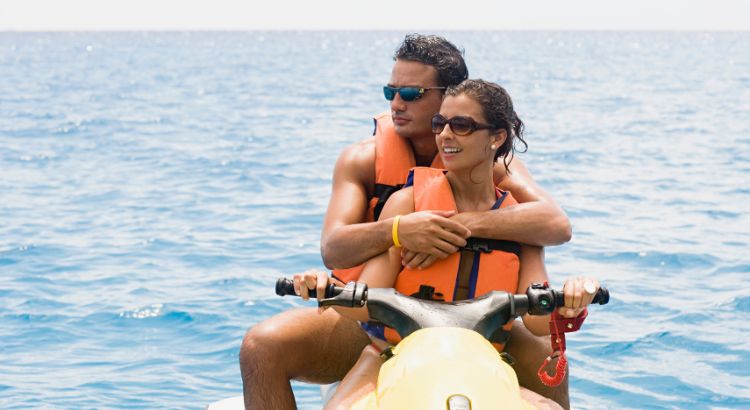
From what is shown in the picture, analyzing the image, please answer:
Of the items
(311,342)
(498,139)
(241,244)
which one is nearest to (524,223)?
(498,139)

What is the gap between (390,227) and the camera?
→ 154 inches

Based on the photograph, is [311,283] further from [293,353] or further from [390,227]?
[293,353]

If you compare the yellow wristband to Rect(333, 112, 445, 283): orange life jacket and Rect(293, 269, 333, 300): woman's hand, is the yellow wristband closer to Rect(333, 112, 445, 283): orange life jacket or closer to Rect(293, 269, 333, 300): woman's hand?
Rect(293, 269, 333, 300): woman's hand

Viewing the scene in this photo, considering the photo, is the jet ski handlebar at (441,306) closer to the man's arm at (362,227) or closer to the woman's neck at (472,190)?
the man's arm at (362,227)

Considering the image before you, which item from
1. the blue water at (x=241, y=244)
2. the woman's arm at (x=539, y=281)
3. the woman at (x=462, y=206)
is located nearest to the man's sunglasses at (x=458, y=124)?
the woman at (x=462, y=206)

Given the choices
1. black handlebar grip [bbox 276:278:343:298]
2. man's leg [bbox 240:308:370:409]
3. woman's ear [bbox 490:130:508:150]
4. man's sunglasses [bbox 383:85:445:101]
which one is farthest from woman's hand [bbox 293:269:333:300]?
man's sunglasses [bbox 383:85:445:101]

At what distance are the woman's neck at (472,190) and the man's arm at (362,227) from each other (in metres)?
0.19

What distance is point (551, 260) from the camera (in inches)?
414

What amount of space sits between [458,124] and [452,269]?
52cm

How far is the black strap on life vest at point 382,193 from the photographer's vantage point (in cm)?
457

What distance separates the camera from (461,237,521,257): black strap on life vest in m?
3.99

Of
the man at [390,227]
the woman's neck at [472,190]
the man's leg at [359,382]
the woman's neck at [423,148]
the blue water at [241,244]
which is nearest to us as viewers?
A: the man's leg at [359,382]

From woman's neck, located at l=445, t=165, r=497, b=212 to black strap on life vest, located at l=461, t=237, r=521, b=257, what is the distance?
6.5 inches

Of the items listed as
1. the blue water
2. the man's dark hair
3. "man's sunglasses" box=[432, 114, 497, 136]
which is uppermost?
the man's dark hair
